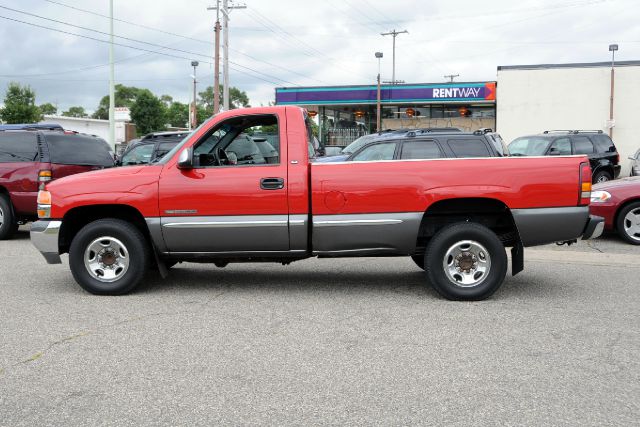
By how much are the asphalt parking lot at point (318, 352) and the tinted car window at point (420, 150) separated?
3349 mm

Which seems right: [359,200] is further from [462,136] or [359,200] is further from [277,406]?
[462,136]

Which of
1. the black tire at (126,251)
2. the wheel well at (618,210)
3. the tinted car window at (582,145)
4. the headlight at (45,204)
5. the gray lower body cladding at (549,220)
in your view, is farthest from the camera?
the tinted car window at (582,145)

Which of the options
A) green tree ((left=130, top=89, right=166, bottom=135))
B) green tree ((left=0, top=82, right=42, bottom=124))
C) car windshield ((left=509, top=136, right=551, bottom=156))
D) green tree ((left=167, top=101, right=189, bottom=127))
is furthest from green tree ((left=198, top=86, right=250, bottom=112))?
car windshield ((left=509, top=136, right=551, bottom=156))

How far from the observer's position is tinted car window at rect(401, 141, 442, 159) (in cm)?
1043

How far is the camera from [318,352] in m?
4.73

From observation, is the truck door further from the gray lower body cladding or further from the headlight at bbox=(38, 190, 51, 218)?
the gray lower body cladding

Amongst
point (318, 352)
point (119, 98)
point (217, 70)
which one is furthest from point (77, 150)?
point (119, 98)

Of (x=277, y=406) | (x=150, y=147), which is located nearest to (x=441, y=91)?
(x=150, y=147)

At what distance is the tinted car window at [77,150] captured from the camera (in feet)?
37.3

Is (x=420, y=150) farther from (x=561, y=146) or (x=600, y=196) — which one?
(x=561, y=146)

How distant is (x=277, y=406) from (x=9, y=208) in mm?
9094

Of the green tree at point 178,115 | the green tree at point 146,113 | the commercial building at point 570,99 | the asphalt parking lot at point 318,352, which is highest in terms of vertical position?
the green tree at point 178,115

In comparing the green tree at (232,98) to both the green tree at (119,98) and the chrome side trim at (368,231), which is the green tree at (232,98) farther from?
the chrome side trim at (368,231)

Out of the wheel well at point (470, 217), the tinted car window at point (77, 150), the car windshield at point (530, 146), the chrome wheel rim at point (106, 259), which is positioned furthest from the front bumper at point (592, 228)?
the car windshield at point (530, 146)
